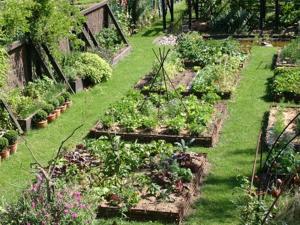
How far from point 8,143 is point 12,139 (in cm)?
14

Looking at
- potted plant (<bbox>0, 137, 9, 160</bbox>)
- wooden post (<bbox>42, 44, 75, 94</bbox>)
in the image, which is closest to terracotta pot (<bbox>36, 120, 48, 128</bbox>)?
potted plant (<bbox>0, 137, 9, 160</bbox>)

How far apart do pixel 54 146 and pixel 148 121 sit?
1.93 meters

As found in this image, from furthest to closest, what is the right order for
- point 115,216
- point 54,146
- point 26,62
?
point 26,62, point 54,146, point 115,216

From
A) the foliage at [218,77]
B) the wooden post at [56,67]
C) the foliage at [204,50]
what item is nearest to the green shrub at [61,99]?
the wooden post at [56,67]

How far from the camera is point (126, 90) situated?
47.8 feet

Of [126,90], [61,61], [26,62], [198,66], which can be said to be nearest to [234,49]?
[198,66]

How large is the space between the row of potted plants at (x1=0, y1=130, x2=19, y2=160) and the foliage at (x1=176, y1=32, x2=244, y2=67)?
7007 millimetres

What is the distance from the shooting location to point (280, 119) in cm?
1158

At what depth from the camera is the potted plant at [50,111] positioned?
481 inches

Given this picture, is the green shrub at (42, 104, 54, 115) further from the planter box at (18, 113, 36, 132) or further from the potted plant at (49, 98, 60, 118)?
the planter box at (18, 113, 36, 132)

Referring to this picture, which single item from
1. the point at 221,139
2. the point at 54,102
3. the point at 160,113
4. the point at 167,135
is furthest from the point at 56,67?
the point at 221,139

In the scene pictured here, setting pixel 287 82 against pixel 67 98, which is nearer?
pixel 67 98

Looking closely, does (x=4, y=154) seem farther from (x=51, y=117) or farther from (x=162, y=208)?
(x=162, y=208)

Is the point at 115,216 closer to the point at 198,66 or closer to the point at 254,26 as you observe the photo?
the point at 198,66
